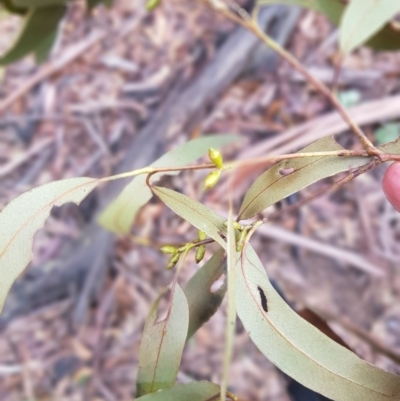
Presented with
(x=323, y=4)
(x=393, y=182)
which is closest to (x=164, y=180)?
(x=323, y=4)

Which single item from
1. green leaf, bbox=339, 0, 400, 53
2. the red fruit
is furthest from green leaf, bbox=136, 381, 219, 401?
green leaf, bbox=339, 0, 400, 53

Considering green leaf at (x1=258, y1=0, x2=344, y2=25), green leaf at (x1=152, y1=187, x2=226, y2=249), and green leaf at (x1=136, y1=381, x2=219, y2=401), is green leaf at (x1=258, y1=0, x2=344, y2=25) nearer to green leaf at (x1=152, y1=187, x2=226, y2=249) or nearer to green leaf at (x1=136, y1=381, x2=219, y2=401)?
green leaf at (x1=152, y1=187, x2=226, y2=249)

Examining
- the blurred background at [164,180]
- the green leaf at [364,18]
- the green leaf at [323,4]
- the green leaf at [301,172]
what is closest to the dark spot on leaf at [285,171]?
the green leaf at [301,172]

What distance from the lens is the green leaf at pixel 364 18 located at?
738 millimetres

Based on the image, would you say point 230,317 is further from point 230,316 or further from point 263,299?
point 263,299

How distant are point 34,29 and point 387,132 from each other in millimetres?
1047

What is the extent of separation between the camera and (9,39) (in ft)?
5.07

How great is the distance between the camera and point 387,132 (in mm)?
1353

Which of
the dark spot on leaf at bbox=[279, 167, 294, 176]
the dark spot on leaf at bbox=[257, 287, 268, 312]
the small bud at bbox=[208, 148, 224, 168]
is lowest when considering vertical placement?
the dark spot on leaf at bbox=[257, 287, 268, 312]

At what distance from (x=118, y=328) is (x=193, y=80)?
2.78 feet

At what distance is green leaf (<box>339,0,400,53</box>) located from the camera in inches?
29.0

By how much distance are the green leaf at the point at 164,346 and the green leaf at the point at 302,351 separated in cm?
9

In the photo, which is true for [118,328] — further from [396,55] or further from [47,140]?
[396,55]

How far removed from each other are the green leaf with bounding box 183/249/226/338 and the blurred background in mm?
629
